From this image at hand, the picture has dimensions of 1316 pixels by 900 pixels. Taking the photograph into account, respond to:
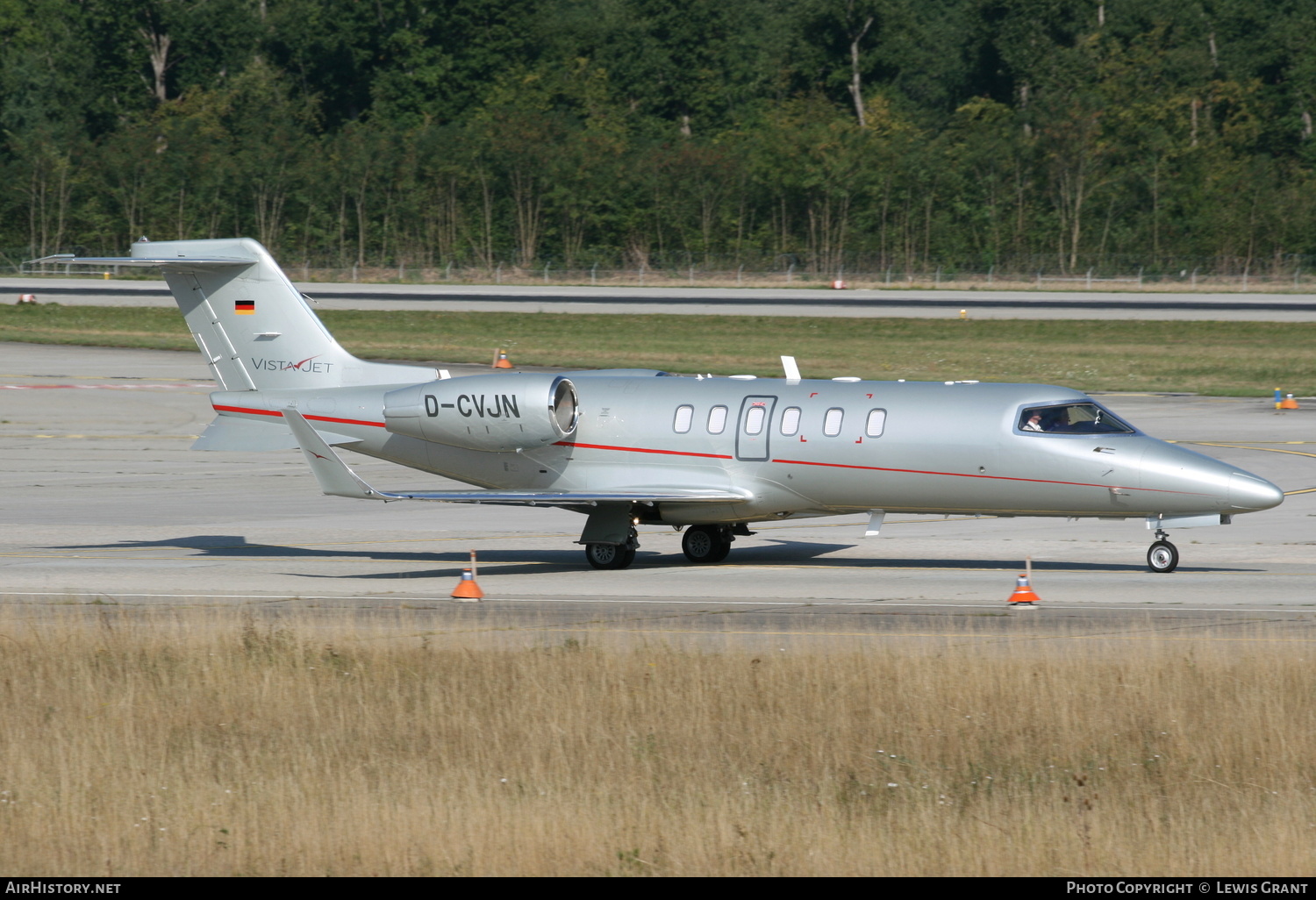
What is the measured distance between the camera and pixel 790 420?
2241 cm

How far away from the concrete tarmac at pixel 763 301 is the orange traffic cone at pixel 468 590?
5606cm

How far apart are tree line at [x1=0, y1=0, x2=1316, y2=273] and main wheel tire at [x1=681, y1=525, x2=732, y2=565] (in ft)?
268

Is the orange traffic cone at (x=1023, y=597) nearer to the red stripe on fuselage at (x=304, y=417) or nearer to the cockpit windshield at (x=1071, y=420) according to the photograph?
the cockpit windshield at (x=1071, y=420)

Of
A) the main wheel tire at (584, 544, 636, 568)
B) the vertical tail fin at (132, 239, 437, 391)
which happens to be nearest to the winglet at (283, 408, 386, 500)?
the main wheel tire at (584, 544, 636, 568)


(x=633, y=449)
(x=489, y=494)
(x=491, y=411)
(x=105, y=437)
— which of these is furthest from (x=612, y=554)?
(x=105, y=437)

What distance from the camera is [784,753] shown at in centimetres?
1181

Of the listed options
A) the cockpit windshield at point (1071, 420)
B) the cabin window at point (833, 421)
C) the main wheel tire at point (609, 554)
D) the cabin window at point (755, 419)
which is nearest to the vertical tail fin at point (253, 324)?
the main wheel tire at point (609, 554)

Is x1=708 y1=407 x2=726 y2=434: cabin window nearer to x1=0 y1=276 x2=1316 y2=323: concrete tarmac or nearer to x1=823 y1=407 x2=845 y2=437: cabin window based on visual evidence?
x1=823 y1=407 x2=845 y2=437: cabin window

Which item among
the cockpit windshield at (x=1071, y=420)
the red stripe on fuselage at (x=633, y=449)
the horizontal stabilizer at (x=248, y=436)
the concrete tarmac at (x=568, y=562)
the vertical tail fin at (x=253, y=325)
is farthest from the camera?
the vertical tail fin at (x=253, y=325)

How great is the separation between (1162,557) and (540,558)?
9.61 metres

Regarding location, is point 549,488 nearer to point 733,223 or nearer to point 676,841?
point 676,841

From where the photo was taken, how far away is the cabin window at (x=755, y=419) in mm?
22516

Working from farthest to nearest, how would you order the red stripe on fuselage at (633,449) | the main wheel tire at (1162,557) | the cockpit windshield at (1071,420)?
the red stripe on fuselage at (633,449)
the main wheel tire at (1162,557)
the cockpit windshield at (1071,420)
